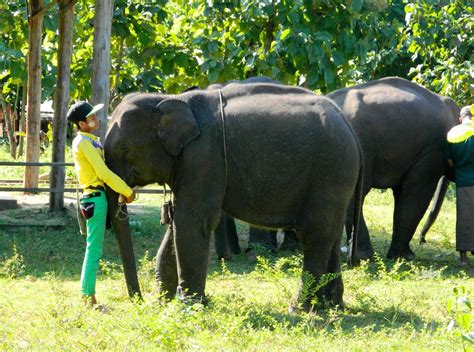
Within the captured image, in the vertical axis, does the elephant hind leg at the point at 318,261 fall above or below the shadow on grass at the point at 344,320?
above

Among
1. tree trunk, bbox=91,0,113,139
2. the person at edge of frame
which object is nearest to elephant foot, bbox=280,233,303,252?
the person at edge of frame

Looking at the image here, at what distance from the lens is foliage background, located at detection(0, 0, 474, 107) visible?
43.0 feet

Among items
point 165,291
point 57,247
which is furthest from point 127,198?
point 57,247

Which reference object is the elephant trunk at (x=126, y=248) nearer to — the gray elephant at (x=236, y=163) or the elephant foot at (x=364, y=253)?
the gray elephant at (x=236, y=163)

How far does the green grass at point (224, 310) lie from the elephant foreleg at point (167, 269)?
0.15 meters

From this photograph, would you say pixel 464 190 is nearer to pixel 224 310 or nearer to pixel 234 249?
pixel 234 249

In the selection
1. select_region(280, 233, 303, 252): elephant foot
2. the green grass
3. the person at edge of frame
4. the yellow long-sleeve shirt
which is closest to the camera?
the green grass

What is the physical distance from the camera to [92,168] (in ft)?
23.3

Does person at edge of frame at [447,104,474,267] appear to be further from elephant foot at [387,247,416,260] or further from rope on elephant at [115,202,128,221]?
rope on elephant at [115,202,128,221]

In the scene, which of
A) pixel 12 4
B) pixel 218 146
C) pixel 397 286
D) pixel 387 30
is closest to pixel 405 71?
pixel 387 30

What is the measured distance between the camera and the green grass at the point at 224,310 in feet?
18.8

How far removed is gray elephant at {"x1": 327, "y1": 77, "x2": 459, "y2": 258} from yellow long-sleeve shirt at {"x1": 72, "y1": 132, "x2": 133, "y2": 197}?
398cm

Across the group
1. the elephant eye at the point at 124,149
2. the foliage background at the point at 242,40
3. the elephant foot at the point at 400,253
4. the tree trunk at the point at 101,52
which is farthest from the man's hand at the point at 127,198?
the foliage background at the point at 242,40

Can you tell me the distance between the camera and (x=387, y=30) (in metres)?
14.7
